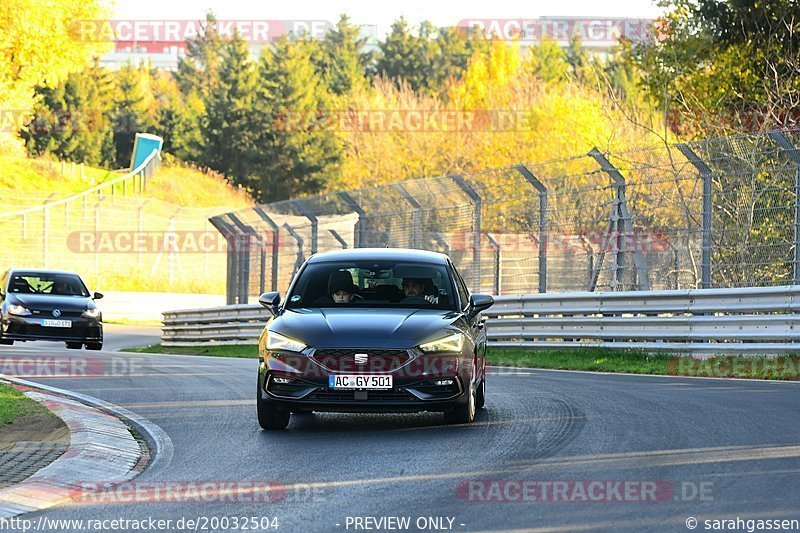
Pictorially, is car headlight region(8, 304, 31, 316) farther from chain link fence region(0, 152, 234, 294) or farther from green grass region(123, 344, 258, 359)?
chain link fence region(0, 152, 234, 294)

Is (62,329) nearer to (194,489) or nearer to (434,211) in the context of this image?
(434,211)

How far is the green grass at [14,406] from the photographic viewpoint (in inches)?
417

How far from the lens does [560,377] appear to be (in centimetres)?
1538

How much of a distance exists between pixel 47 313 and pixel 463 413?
50.4 feet

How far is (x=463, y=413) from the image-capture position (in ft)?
33.4

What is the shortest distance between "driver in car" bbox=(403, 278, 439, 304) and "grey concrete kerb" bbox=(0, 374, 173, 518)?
2.39 metres

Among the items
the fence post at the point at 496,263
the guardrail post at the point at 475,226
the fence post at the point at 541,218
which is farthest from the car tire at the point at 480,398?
the fence post at the point at 496,263

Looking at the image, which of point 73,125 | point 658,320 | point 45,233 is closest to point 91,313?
point 658,320

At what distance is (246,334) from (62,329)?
400 cm

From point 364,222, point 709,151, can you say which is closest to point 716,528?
point 709,151

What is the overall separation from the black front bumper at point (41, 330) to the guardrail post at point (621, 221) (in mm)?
10547

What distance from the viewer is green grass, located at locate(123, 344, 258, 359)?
2486cm

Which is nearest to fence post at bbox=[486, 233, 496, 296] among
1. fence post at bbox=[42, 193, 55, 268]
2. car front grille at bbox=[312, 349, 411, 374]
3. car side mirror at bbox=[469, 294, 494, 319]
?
car side mirror at bbox=[469, 294, 494, 319]

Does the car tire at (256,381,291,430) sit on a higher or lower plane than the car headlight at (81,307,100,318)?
higher
